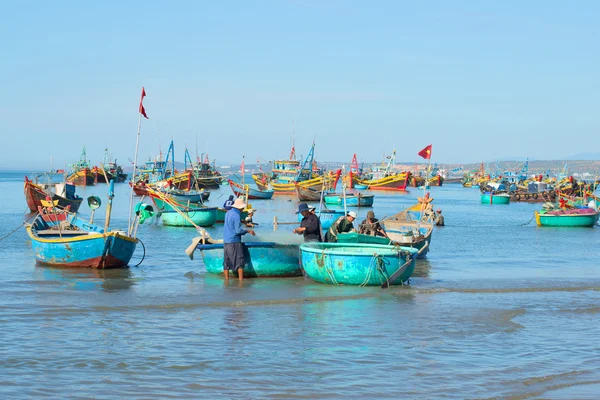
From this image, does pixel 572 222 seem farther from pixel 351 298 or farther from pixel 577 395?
pixel 577 395

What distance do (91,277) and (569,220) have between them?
86.1 ft

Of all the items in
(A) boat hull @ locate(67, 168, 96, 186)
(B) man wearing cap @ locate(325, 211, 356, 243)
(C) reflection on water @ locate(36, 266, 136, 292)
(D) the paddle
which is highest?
(B) man wearing cap @ locate(325, 211, 356, 243)

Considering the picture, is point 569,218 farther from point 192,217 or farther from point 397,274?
point 397,274

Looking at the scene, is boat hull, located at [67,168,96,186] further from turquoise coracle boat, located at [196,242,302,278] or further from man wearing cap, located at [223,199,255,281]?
man wearing cap, located at [223,199,255,281]

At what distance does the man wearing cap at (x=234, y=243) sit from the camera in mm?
14409

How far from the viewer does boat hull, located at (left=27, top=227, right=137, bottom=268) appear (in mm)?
16359

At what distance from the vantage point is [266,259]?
15227 millimetres

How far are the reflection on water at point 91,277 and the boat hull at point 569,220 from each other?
2448 centimetres

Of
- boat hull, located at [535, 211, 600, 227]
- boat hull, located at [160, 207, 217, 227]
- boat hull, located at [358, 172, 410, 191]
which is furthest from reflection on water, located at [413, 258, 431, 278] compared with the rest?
boat hull, located at [358, 172, 410, 191]

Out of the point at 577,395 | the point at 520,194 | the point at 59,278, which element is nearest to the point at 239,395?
the point at 577,395

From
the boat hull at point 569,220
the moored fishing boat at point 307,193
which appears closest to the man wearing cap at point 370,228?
the boat hull at point 569,220

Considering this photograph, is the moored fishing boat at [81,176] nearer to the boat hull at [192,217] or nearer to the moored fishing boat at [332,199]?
the moored fishing boat at [332,199]

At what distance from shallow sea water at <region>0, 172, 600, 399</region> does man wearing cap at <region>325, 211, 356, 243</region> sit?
94cm

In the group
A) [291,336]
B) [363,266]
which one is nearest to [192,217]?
[363,266]
